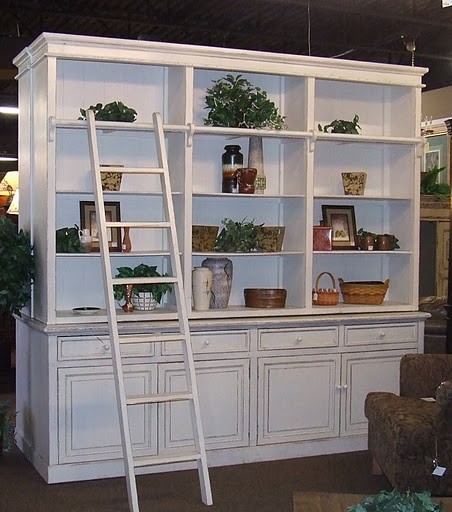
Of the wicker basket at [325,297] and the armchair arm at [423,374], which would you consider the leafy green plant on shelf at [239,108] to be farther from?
the armchair arm at [423,374]

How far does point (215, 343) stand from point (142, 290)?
55 cm

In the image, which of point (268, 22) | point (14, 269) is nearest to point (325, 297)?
point (14, 269)

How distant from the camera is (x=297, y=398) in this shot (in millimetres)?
5543

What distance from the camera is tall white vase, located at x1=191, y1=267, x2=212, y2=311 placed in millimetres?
5434

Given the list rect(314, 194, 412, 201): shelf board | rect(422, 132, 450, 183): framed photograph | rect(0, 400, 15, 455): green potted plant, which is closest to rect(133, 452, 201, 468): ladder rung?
rect(0, 400, 15, 455): green potted plant

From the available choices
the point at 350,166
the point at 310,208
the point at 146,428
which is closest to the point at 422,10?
the point at 350,166

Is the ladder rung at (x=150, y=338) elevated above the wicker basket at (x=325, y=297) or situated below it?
below

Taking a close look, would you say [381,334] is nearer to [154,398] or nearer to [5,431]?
[154,398]

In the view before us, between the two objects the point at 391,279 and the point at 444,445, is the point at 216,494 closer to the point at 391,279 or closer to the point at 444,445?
the point at 444,445

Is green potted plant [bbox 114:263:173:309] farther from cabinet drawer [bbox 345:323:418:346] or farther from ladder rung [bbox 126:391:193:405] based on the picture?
cabinet drawer [bbox 345:323:418:346]

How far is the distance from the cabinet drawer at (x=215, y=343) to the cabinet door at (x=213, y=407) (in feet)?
0.25

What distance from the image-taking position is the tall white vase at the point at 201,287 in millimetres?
5434

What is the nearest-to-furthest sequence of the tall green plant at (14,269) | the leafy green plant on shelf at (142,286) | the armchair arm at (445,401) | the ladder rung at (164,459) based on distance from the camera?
the armchair arm at (445,401) < the ladder rung at (164,459) < the tall green plant at (14,269) < the leafy green plant on shelf at (142,286)

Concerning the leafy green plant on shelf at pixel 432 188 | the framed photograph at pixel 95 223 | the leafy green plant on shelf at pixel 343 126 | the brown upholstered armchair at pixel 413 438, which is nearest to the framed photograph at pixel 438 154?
the leafy green plant on shelf at pixel 432 188
